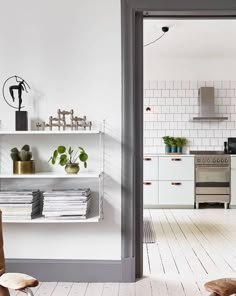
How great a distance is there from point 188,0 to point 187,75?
4.24 m

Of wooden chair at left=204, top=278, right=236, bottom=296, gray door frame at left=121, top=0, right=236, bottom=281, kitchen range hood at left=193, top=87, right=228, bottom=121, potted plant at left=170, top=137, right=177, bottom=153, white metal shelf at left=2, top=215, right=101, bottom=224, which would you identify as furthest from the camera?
potted plant at left=170, top=137, right=177, bottom=153

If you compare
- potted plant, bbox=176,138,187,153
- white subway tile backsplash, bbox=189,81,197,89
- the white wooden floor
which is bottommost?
the white wooden floor

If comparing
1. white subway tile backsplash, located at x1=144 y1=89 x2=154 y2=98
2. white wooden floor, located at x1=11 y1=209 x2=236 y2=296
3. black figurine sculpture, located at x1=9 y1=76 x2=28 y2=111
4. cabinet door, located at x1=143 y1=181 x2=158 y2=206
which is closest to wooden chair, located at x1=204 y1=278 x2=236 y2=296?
white wooden floor, located at x1=11 y1=209 x2=236 y2=296

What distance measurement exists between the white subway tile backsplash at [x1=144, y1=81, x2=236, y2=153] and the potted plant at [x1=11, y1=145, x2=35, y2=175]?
4453 mm

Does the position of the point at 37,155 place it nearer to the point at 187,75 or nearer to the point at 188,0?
the point at 188,0

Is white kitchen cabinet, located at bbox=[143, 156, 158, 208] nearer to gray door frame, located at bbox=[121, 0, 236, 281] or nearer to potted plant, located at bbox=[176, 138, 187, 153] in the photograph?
potted plant, located at bbox=[176, 138, 187, 153]

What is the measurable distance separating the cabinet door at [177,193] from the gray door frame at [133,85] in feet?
11.8

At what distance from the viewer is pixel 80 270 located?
315 centimetres

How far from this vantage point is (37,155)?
10.5 ft

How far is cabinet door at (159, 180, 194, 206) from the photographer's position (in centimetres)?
674

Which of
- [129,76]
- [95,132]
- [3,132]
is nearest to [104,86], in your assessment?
[129,76]

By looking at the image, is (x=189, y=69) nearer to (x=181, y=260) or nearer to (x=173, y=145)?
(x=173, y=145)

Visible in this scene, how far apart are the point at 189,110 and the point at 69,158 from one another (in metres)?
4.53

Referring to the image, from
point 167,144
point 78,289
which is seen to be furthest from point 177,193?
point 78,289
